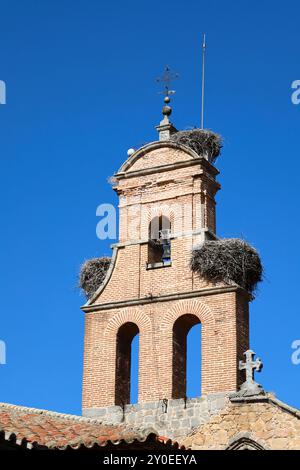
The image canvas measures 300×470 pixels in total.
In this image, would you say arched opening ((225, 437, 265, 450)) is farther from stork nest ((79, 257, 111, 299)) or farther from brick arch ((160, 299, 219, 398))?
stork nest ((79, 257, 111, 299))

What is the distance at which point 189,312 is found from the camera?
22.0 metres

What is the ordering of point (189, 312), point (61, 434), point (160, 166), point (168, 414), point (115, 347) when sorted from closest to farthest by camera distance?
1. point (61, 434)
2. point (168, 414)
3. point (189, 312)
4. point (115, 347)
5. point (160, 166)

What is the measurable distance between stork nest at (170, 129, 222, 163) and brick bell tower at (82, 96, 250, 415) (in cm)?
12

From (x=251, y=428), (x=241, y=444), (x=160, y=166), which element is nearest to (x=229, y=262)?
(x=160, y=166)

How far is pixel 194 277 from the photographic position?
22.3 metres

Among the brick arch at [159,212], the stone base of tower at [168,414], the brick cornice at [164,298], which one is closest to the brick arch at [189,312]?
the brick cornice at [164,298]

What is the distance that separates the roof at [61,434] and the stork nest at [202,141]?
7181 millimetres

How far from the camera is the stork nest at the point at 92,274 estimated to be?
23625 millimetres

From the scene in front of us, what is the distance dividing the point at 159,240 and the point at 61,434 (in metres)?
7.30

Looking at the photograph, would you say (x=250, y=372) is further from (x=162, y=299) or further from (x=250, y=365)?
(x=162, y=299)

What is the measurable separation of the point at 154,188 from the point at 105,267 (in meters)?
1.99

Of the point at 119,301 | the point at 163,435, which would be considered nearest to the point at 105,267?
the point at 119,301

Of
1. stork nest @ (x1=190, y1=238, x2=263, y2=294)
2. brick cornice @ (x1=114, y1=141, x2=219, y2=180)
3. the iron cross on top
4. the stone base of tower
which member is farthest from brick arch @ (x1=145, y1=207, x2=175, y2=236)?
the stone base of tower
